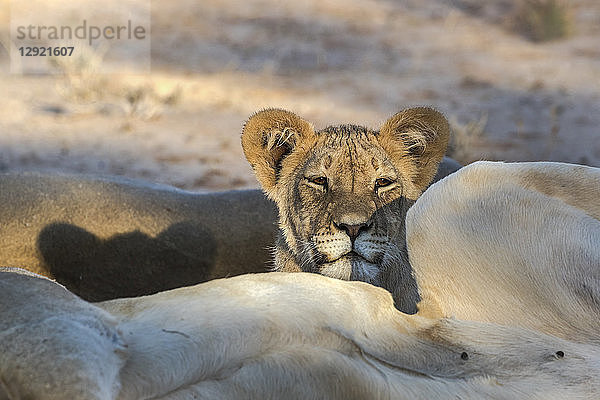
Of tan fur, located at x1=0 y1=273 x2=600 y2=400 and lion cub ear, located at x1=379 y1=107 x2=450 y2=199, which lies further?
lion cub ear, located at x1=379 y1=107 x2=450 y2=199

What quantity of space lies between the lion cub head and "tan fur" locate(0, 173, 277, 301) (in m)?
0.48

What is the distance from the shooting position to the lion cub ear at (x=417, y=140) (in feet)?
9.64

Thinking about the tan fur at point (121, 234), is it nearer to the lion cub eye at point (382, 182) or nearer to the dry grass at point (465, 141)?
the lion cub eye at point (382, 182)

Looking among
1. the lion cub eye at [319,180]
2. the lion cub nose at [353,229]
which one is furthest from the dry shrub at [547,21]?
the lion cub nose at [353,229]

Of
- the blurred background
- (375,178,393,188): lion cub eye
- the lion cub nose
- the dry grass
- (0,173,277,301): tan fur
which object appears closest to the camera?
the lion cub nose

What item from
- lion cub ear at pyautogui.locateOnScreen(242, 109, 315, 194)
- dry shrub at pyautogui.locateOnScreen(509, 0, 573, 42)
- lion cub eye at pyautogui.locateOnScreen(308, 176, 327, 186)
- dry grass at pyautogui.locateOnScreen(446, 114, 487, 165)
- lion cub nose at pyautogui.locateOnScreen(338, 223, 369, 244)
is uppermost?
dry shrub at pyautogui.locateOnScreen(509, 0, 573, 42)

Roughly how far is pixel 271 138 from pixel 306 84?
547 cm

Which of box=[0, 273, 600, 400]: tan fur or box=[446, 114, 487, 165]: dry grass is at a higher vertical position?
box=[0, 273, 600, 400]: tan fur

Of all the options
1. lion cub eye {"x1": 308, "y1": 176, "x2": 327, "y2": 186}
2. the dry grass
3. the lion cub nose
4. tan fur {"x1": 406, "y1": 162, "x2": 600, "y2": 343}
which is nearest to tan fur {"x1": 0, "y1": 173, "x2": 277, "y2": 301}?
lion cub eye {"x1": 308, "y1": 176, "x2": 327, "y2": 186}

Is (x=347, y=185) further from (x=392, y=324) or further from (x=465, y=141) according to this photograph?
(x=465, y=141)

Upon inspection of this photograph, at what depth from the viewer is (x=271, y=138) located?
2.96 meters

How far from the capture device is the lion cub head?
2.60 metres

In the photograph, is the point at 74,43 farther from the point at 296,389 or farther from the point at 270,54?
the point at 296,389

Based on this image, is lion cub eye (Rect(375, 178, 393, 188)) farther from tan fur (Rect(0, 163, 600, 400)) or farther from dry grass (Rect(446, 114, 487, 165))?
dry grass (Rect(446, 114, 487, 165))
